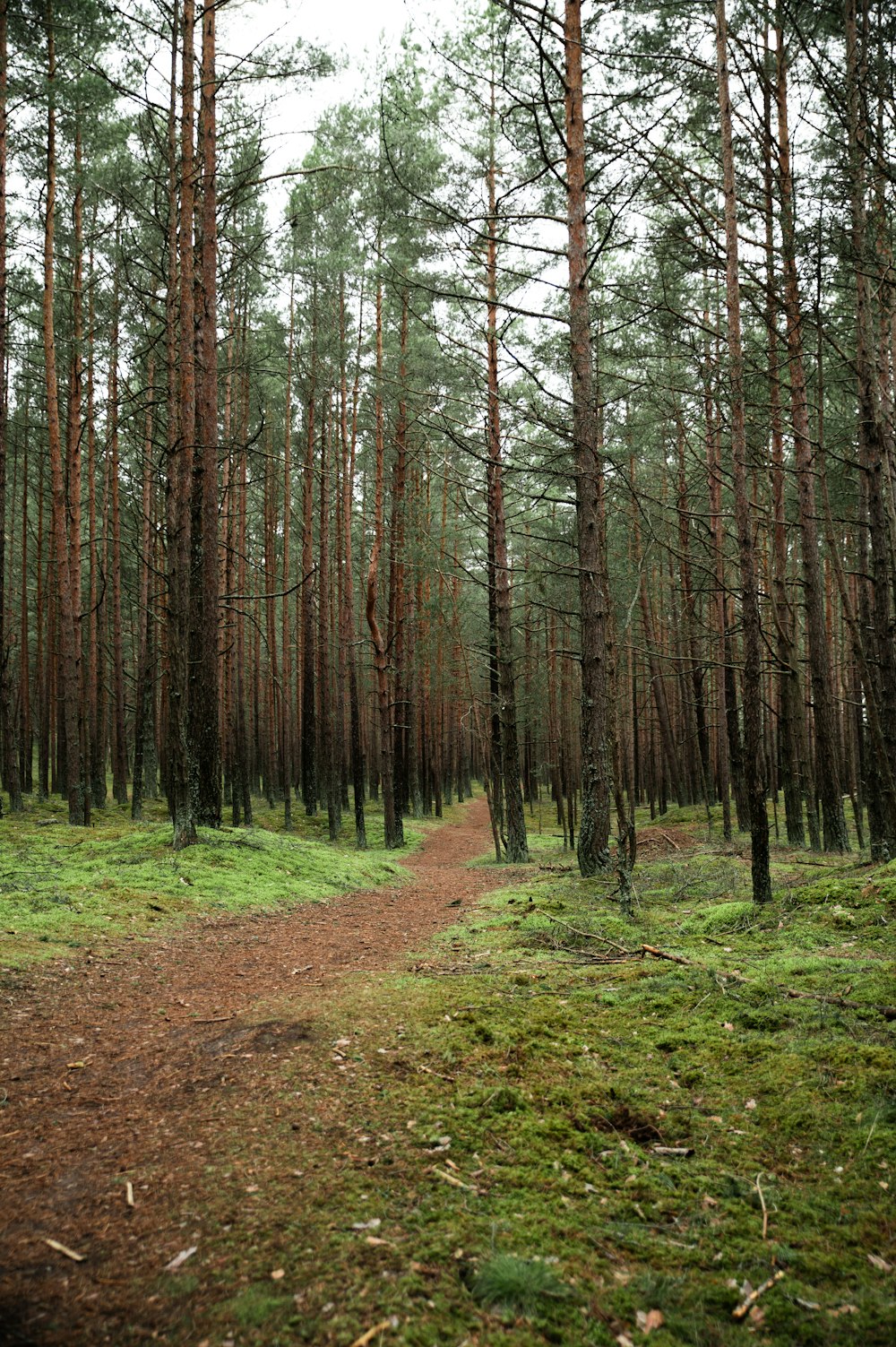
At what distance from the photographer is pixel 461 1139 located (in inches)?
113

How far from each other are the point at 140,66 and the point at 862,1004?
1492 centimetres

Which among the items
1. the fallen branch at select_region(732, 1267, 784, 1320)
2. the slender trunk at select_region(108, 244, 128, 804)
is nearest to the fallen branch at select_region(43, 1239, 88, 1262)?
the fallen branch at select_region(732, 1267, 784, 1320)

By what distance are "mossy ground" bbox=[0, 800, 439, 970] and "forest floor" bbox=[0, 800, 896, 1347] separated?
27cm

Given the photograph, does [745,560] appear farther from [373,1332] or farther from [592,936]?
[373,1332]

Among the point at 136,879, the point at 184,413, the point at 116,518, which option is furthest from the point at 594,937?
the point at 116,518

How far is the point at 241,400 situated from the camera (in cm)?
2139

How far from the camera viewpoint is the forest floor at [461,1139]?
6.57 ft

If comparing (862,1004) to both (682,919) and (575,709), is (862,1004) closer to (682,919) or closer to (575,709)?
(682,919)

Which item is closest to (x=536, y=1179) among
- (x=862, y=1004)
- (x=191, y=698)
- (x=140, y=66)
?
(x=862, y=1004)

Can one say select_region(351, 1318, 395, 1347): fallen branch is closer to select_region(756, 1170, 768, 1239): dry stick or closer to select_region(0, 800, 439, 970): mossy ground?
select_region(756, 1170, 768, 1239): dry stick

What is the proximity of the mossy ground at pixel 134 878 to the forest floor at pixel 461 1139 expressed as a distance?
27cm

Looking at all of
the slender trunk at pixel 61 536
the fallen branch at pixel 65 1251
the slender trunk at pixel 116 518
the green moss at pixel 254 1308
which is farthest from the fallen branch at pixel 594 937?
the slender trunk at pixel 116 518

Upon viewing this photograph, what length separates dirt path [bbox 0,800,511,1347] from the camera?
82.9 inches

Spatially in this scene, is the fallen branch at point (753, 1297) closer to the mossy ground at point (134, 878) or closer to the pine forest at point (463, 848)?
the pine forest at point (463, 848)
